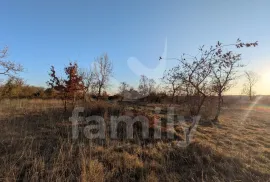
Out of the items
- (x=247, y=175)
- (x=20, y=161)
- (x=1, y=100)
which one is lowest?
(x=247, y=175)

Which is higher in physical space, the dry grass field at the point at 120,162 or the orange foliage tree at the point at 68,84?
the orange foliage tree at the point at 68,84

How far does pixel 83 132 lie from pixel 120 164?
187 centimetres

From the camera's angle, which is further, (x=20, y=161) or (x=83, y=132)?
(x=83, y=132)

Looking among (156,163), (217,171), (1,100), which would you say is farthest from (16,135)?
(1,100)

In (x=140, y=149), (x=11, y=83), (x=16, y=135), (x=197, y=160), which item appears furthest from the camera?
(x=11, y=83)

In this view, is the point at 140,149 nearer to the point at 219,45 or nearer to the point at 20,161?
the point at 20,161

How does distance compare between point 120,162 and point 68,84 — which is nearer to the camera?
point 120,162

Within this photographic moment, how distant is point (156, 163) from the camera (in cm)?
299

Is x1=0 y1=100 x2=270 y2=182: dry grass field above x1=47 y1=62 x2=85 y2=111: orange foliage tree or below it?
below

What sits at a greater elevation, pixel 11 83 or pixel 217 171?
pixel 11 83

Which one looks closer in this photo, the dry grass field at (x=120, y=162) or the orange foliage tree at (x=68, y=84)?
the dry grass field at (x=120, y=162)

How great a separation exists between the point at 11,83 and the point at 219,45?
43.2 ft

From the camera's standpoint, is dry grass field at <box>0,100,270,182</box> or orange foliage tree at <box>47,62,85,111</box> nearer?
dry grass field at <box>0,100,270,182</box>

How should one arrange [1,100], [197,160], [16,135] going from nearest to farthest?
[197,160] → [16,135] → [1,100]
